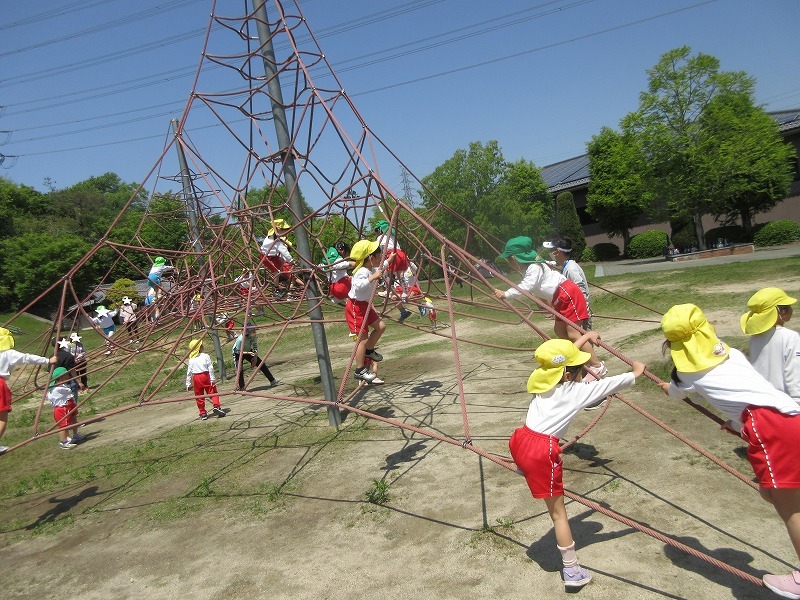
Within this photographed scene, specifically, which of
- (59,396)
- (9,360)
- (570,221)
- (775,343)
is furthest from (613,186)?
(9,360)

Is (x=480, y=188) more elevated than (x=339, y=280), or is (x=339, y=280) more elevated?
(x=480, y=188)

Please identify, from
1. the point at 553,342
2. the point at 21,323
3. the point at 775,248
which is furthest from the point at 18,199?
the point at 553,342

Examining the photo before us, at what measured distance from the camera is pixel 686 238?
91.1ft

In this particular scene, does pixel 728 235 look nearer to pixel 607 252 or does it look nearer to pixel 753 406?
pixel 607 252

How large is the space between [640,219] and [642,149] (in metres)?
8.31

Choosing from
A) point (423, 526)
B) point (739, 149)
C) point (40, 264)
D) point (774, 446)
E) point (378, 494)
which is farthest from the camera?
point (40, 264)

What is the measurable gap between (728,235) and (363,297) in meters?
25.4

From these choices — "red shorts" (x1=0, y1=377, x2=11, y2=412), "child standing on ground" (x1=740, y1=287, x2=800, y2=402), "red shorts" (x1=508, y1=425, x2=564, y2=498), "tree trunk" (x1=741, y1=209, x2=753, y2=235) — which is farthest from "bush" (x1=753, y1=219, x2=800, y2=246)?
"red shorts" (x1=0, y1=377, x2=11, y2=412)

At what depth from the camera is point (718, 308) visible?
1002 cm

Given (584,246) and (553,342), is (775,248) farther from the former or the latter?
(553,342)

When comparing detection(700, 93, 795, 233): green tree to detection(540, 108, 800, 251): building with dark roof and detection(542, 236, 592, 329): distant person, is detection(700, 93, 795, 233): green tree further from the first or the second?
detection(542, 236, 592, 329): distant person

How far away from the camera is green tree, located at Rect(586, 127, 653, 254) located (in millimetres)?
29188

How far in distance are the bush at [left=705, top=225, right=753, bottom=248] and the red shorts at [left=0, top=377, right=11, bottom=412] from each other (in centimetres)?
2722

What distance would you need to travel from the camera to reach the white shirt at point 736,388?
263cm
